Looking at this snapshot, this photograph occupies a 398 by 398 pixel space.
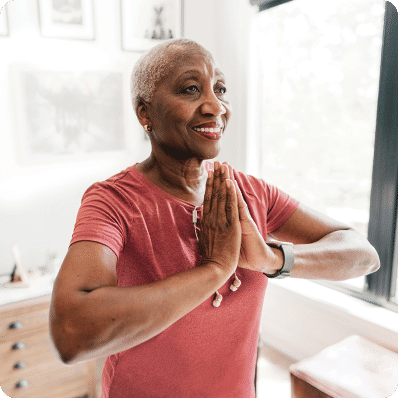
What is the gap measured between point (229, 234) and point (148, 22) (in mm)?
2290

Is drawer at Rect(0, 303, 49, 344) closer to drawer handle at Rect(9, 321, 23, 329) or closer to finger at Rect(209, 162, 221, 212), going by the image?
drawer handle at Rect(9, 321, 23, 329)

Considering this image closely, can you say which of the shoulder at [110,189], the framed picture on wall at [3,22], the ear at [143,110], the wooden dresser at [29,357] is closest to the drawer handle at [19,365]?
the wooden dresser at [29,357]

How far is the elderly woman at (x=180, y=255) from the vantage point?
0.68 m

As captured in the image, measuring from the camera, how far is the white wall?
2139 millimetres

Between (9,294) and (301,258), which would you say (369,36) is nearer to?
(301,258)

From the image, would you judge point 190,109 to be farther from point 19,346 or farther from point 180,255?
point 19,346

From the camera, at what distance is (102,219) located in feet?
2.45

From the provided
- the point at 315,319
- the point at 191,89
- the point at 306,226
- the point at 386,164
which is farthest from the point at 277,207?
the point at 315,319

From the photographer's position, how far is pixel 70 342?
0.63 m

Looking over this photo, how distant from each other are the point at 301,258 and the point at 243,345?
286 mm

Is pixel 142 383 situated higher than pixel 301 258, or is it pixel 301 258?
pixel 301 258

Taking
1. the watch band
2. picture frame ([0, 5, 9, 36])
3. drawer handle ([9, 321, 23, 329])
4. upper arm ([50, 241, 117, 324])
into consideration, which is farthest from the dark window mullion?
picture frame ([0, 5, 9, 36])

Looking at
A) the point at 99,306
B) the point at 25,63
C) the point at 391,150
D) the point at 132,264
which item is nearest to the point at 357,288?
the point at 391,150

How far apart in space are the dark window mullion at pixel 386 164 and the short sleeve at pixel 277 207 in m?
1.16
